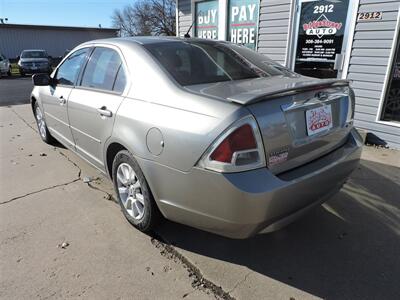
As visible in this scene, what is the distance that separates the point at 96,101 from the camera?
3.03 meters

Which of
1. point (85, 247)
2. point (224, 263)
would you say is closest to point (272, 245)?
point (224, 263)

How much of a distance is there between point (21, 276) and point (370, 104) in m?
5.15

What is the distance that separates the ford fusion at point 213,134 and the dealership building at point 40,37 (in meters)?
36.5

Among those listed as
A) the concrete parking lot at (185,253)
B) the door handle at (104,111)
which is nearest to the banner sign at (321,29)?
the concrete parking lot at (185,253)

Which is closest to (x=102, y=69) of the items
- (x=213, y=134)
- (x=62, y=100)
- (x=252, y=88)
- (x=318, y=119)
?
(x=62, y=100)

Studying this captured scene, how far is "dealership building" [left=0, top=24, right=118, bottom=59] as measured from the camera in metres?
33.0

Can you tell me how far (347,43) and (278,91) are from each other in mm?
3926

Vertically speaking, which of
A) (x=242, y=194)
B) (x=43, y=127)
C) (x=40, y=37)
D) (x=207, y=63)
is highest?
(x=40, y=37)

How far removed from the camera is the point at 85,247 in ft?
8.67

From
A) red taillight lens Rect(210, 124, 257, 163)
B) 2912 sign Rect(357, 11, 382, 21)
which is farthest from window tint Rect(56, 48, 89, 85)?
2912 sign Rect(357, 11, 382, 21)

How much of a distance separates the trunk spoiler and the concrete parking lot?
1.26 m

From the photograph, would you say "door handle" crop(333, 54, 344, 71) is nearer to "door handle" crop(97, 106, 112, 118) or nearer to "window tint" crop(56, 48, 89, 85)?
"window tint" crop(56, 48, 89, 85)

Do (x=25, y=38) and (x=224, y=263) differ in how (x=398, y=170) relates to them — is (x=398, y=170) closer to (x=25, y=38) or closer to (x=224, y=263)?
(x=224, y=263)

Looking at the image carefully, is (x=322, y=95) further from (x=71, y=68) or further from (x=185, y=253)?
(x=71, y=68)
